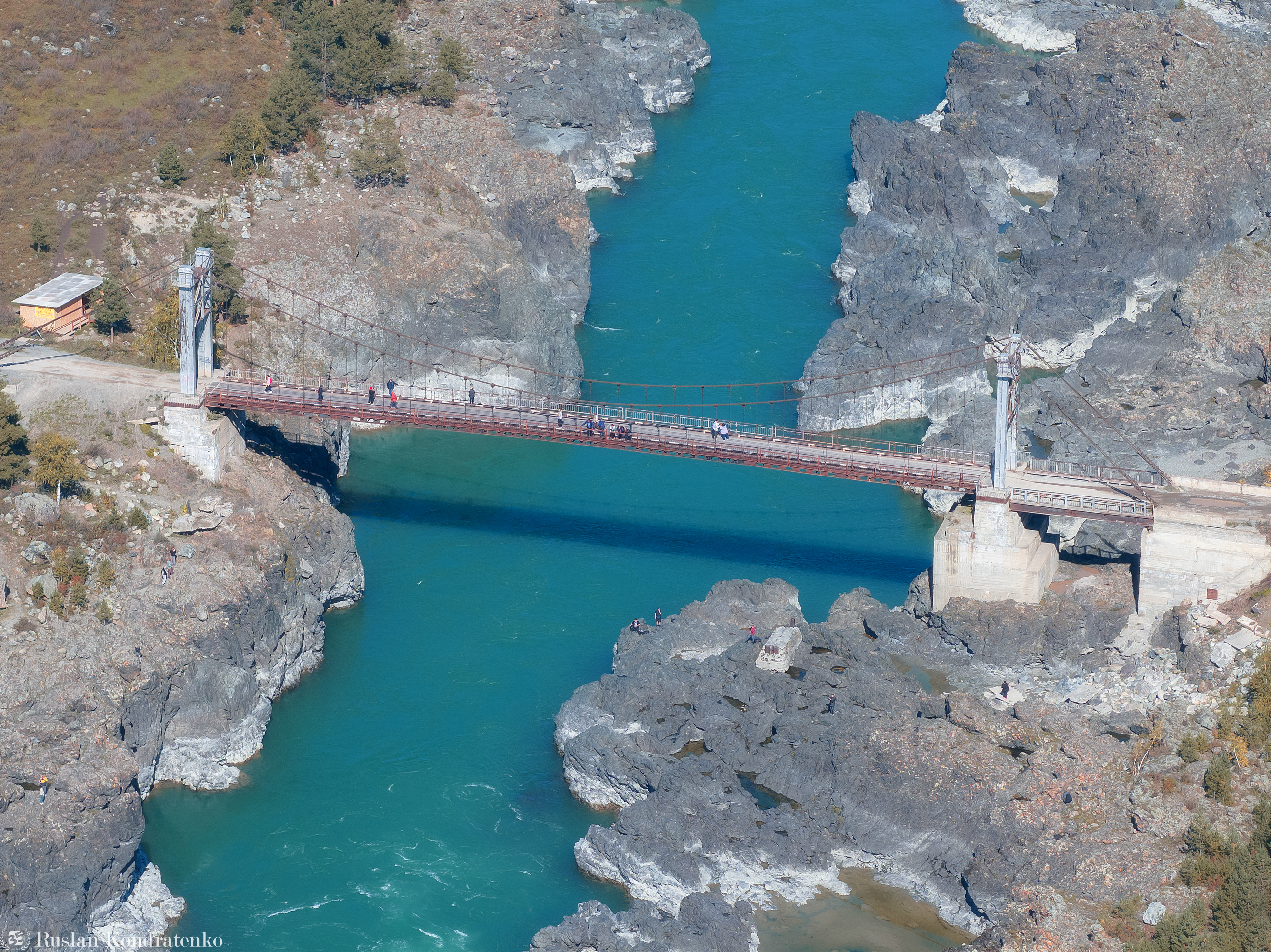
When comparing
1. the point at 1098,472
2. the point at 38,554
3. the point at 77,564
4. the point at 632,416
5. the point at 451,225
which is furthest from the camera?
the point at 451,225

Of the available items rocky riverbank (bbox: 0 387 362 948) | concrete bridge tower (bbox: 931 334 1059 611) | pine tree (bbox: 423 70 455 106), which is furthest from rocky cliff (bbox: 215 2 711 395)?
concrete bridge tower (bbox: 931 334 1059 611)

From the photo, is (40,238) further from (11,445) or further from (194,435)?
(11,445)

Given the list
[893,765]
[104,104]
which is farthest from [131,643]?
[104,104]

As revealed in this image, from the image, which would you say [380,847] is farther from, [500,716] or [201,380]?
[201,380]

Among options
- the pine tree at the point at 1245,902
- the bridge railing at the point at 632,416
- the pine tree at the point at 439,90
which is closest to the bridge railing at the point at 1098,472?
the bridge railing at the point at 632,416

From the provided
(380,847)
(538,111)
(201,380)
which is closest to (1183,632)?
(380,847)

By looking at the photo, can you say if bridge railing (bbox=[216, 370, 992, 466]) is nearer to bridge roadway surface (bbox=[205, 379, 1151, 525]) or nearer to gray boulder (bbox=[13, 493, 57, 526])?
bridge roadway surface (bbox=[205, 379, 1151, 525])
